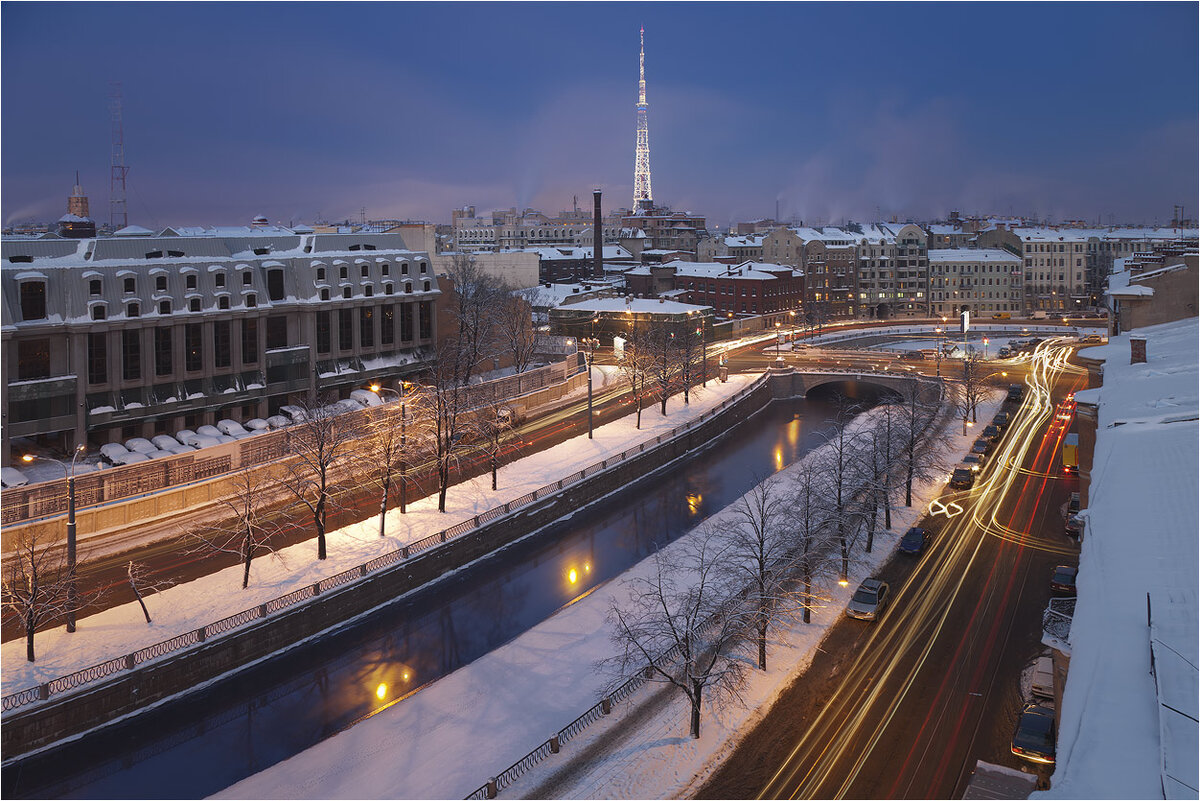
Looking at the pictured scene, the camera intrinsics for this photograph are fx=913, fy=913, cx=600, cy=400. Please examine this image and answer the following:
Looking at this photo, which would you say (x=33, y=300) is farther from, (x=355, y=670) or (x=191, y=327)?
(x=355, y=670)

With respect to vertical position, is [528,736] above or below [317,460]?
below

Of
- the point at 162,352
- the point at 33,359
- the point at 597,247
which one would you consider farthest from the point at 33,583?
the point at 597,247

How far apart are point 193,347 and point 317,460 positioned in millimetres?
14001

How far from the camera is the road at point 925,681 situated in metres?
20.3

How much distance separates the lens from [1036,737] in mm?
20234

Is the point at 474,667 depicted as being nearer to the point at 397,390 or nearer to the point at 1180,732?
the point at 1180,732

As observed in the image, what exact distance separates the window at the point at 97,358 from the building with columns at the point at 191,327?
5cm

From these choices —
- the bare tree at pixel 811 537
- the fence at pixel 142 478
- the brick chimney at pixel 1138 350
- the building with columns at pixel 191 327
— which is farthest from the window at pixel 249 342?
the brick chimney at pixel 1138 350

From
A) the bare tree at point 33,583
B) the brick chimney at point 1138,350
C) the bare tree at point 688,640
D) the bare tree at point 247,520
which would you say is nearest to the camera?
the bare tree at point 688,640

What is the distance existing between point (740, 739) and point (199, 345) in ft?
114

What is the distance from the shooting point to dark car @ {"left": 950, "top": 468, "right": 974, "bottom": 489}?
4216 centimetres

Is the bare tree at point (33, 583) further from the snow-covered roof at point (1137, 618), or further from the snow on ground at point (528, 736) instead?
the snow-covered roof at point (1137, 618)

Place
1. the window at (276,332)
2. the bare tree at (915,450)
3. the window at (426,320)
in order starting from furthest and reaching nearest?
the window at (426,320), the window at (276,332), the bare tree at (915,450)

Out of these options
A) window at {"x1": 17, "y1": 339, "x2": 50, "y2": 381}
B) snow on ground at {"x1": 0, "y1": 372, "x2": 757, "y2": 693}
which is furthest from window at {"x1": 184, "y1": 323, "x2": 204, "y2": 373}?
snow on ground at {"x1": 0, "y1": 372, "x2": 757, "y2": 693}
